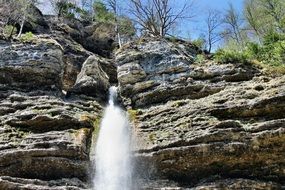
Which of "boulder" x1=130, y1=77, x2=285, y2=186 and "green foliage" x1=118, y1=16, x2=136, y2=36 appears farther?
"green foliage" x1=118, y1=16, x2=136, y2=36

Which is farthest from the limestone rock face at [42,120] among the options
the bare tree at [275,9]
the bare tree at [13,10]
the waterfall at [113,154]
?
the bare tree at [275,9]

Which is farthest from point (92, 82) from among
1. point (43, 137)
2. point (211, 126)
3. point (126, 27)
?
point (126, 27)

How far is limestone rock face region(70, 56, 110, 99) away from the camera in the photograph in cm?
2075

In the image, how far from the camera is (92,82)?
827 inches

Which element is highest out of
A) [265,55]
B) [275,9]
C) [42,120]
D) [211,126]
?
[275,9]

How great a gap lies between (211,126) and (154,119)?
3061 millimetres

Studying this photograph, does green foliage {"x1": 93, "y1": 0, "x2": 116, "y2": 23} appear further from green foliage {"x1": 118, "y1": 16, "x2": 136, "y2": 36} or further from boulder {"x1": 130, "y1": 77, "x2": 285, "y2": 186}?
boulder {"x1": 130, "y1": 77, "x2": 285, "y2": 186}

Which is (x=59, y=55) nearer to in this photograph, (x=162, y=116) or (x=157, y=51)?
(x=157, y=51)

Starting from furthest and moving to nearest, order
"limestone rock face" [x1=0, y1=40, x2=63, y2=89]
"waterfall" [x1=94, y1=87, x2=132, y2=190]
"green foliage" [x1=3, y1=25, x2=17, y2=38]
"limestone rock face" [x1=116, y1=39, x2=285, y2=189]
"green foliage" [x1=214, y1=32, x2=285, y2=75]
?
"green foliage" [x1=3, y1=25, x2=17, y2=38] < "limestone rock face" [x1=0, y1=40, x2=63, y2=89] < "green foliage" [x1=214, y1=32, x2=285, y2=75] < "waterfall" [x1=94, y1=87, x2=132, y2=190] < "limestone rock face" [x1=116, y1=39, x2=285, y2=189]

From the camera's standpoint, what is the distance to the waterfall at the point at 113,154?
15.1 meters

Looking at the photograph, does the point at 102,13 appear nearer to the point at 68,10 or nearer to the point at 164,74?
the point at 68,10

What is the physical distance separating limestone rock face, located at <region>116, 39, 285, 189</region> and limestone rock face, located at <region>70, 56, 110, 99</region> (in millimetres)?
2196

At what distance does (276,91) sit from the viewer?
1570 centimetres

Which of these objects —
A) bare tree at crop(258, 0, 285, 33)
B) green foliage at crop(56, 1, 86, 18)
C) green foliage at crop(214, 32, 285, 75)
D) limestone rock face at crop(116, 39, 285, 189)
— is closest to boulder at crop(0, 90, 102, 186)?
limestone rock face at crop(116, 39, 285, 189)
